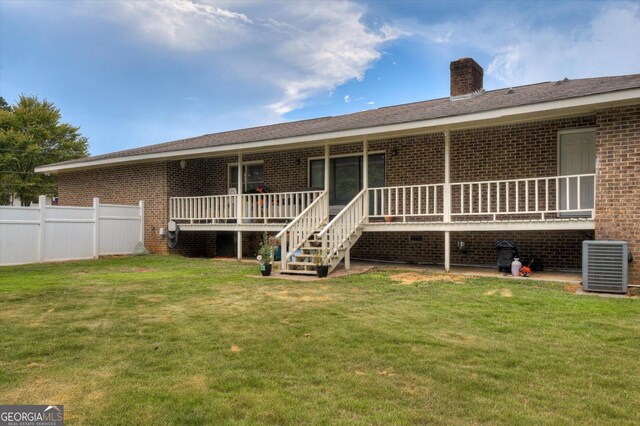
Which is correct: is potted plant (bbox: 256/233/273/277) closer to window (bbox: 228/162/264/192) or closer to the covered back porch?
the covered back porch

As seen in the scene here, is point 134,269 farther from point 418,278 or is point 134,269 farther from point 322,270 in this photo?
point 418,278

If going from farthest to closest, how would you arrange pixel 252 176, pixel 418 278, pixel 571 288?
pixel 252 176 → pixel 418 278 → pixel 571 288

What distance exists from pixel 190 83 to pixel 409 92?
1500 cm

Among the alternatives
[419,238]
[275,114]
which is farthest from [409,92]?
[275,114]

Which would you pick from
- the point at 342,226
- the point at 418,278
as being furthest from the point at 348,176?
the point at 418,278

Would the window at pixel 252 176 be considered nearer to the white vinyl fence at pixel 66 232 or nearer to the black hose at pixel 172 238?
the black hose at pixel 172 238

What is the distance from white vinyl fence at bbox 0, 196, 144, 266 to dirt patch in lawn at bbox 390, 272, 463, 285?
9.24 metres

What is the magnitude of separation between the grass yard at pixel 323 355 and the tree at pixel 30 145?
32969mm

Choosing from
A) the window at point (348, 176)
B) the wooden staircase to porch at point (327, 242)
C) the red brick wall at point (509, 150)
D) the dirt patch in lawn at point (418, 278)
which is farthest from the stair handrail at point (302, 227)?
the red brick wall at point (509, 150)

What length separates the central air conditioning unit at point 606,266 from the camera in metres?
7.20

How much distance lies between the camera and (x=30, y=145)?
3453 centimetres

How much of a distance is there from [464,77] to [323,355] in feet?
38.3

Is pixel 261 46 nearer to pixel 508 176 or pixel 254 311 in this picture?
pixel 508 176

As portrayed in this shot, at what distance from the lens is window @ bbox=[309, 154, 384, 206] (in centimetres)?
1257
